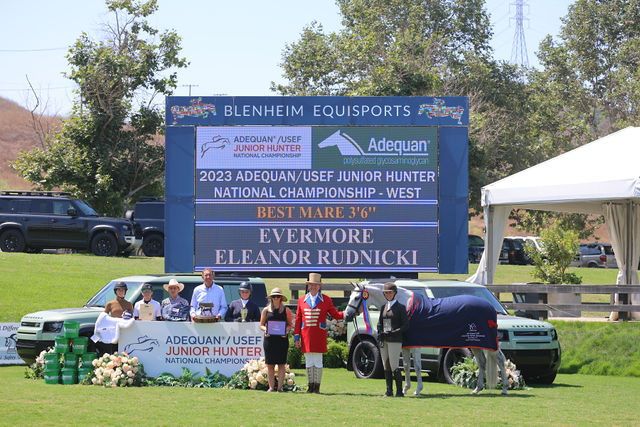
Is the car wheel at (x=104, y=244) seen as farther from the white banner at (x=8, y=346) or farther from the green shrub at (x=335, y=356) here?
the green shrub at (x=335, y=356)

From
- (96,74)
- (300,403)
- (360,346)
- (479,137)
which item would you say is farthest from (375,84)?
(300,403)

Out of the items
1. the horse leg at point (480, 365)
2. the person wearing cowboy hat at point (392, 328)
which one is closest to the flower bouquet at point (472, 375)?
the horse leg at point (480, 365)

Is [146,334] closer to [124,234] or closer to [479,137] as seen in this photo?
[124,234]

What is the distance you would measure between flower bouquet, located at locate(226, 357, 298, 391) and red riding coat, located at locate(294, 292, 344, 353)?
59cm

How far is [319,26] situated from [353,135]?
3393 cm

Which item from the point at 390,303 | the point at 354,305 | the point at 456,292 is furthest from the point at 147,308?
the point at 456,292

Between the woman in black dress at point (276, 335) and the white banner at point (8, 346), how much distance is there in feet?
22.6

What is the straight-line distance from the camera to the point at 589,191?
21.1 metres

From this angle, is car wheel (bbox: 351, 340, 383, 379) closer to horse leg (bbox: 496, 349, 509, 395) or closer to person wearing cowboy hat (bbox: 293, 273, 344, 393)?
person wearing cowboy hat (bbox: 293, 273, 344, 393)

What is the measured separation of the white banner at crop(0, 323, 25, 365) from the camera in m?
18.3

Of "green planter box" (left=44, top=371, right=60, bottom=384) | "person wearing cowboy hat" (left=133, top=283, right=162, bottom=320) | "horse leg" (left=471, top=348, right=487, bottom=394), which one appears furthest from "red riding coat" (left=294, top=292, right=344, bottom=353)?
"green planter box" (left=44, top=371, right=60, bottom=384)

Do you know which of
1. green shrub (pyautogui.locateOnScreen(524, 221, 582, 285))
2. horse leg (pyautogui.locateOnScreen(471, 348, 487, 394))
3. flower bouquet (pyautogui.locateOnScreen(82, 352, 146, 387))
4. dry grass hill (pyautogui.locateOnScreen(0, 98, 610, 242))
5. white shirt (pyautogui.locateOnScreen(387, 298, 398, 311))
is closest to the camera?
white shirt (pyautogui.locateOnScreen(387, 298, 398, 311))

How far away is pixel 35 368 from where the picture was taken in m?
14.9

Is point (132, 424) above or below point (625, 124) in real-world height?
below
